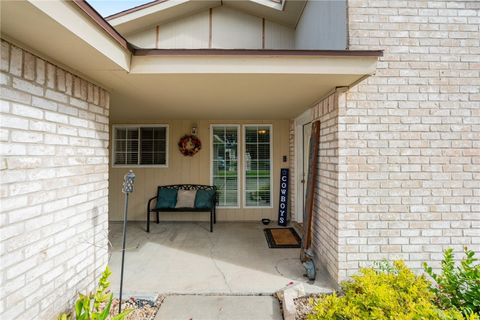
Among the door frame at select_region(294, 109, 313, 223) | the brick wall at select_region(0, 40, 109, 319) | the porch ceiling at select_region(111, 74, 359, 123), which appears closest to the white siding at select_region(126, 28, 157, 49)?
the porch ceiling at select_region(111, 74, 359, 123)

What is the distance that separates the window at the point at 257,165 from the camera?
216 inches

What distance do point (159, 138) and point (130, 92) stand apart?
264cm

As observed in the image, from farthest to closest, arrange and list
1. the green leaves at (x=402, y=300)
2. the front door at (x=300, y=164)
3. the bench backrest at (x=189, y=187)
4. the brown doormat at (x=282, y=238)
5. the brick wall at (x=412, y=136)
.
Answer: the bench backrest at (x=189, y=187), the front door at (x=300, y=164), the brown doormat at (x=282, y=238), the brick wall at (x=412, y=136), the green leaves at (x=402, y=300)

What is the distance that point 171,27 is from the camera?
529 cm

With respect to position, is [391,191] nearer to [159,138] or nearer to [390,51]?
[390,51]

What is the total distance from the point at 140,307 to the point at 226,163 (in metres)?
3.52

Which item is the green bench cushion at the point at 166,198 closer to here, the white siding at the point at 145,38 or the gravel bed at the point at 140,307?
the gravel bed at the point at 140,307

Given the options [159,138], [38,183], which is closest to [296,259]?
[38,183]

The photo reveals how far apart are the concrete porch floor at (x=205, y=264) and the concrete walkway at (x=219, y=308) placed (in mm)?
97

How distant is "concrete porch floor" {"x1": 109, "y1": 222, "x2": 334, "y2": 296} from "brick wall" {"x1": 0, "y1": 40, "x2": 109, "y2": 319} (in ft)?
2.23

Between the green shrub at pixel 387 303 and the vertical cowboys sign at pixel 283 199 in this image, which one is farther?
the vertical cowboys sign at pixel 283 199

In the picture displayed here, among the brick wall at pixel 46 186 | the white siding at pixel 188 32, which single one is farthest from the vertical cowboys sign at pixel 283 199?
the brick wall at pixel 46 186

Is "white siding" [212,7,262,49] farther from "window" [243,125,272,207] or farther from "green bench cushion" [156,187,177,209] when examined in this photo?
"green bench cushion" [156,187,177,209]

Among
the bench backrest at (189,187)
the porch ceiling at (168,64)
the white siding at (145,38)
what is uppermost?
the white siding at (145,38)
